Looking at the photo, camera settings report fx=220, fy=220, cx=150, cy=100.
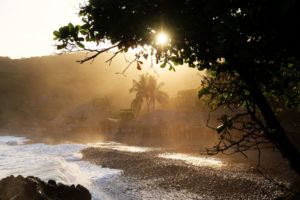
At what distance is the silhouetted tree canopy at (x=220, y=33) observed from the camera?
6.58 feet

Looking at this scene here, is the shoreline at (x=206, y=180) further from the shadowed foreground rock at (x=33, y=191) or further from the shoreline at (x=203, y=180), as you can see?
the shadowed foreground rock at (x=33, y=191)

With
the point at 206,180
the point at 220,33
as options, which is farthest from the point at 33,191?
the point at 206,180

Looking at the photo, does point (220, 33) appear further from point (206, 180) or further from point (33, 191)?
point (206, 180)

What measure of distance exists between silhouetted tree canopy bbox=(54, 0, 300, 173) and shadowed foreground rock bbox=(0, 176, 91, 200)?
17.7 feet

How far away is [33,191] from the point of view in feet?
21.8

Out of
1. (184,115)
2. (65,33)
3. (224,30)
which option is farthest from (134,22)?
(184,115)

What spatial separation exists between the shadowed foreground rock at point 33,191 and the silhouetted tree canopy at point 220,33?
5.40 meters

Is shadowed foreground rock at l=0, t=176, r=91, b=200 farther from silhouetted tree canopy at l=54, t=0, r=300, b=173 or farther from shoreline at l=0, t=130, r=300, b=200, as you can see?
silhouetted tree canopy at l=54, t=0, r=300, b=173

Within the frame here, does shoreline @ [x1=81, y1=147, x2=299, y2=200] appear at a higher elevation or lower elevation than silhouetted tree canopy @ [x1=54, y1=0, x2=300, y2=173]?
lower

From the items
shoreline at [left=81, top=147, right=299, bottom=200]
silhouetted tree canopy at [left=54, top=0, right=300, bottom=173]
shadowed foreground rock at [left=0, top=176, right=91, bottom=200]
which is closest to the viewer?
silhouetted tree canopy at [left=54, top=0, right=300, bottom=173]

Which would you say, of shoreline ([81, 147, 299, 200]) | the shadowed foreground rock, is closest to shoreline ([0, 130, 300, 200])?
shoreline ([81, 147, 299, 200])

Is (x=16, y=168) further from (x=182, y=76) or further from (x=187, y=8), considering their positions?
(x=182, y=76)

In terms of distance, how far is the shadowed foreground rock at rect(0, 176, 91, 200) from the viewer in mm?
6504

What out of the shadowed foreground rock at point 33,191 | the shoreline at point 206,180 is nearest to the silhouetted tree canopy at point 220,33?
the shadowed foreground rock at point 33,191
